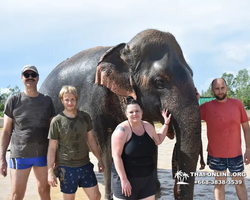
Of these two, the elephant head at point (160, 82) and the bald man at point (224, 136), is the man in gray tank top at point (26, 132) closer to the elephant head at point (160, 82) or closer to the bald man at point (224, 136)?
the elephant head at point (160, 82)

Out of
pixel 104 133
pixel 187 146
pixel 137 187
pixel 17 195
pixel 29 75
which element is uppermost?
pixel 29 75

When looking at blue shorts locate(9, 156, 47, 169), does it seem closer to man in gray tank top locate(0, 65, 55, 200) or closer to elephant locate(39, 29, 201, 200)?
man in gray tank top locate(0, 65, 55, 200)

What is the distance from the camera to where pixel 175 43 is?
438 cm

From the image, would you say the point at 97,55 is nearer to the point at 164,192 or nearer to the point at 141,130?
the point at 141,130

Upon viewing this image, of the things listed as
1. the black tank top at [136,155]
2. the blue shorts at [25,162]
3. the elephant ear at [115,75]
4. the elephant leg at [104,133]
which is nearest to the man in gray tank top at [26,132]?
the blue shorts at [25,162]

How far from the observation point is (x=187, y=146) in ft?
12.0

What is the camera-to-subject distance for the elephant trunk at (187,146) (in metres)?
3.66

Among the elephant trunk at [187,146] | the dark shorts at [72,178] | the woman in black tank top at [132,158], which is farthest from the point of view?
the elephant trunk at [187,146]

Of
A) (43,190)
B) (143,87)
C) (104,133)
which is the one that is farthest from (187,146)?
(43,190)

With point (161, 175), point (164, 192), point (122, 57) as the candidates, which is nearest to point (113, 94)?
point (122, 57)

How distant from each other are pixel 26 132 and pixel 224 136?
2416mm

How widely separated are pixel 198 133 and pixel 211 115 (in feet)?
2.52

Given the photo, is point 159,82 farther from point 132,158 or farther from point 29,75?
point 29,75

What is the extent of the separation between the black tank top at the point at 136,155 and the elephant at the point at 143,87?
0.65 m
